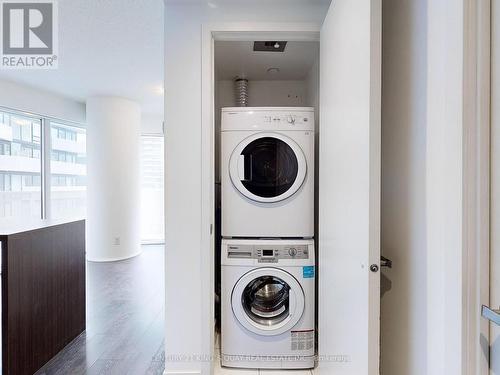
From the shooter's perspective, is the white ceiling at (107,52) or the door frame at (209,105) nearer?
the door frame at (209,105)

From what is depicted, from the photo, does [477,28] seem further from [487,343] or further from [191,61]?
[191,61]

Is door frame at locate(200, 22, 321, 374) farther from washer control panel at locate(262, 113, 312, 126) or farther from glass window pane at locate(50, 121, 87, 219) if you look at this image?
glass window pane at locate(50, 121, 87, 219)

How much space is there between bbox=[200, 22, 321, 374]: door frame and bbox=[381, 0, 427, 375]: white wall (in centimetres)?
65

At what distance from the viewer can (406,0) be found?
3.34ft

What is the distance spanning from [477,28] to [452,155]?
1.06ft

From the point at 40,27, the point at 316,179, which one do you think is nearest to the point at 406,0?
the point at 316,179

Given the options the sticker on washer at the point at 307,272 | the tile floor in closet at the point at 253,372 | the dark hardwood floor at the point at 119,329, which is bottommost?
the tile floor in closet at the point at 253,372

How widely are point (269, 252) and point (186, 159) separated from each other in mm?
815

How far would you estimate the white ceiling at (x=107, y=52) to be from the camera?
1.97 metres

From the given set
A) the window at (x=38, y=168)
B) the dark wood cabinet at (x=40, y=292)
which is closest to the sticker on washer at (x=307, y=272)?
the dark wood cabinet at (x=40, y=292)

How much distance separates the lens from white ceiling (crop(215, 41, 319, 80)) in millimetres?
2180

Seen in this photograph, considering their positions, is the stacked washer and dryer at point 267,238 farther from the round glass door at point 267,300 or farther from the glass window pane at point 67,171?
the glass window pane at point 67,171

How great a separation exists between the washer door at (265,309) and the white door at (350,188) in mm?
296
